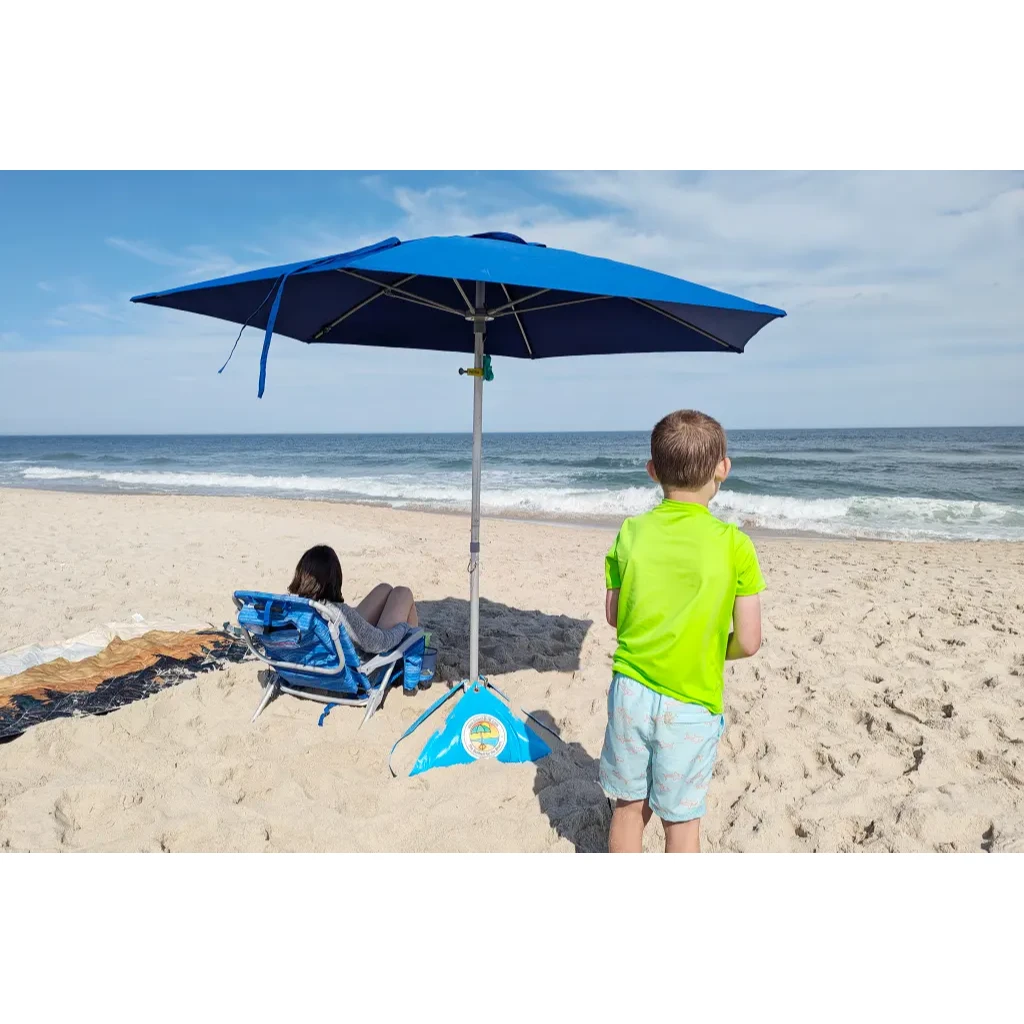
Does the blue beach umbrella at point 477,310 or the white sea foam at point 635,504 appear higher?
the blue beach umbrella at point 477,310

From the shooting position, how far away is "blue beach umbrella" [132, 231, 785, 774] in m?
2.50

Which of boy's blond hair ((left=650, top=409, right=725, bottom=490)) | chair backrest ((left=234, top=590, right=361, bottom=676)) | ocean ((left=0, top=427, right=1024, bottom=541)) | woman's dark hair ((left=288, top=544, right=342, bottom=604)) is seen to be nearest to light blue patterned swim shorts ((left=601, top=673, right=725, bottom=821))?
boy's blond hair ((left=650, top=409, right=725, bottom=490))

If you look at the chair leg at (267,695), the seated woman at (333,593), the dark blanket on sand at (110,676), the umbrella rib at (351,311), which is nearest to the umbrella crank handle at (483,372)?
the umbrella rib at (351,311)

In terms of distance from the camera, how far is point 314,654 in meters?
3.55

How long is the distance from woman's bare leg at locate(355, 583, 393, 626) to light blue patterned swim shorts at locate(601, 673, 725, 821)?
229 cm

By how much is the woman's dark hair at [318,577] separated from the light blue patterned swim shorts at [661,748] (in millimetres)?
1839

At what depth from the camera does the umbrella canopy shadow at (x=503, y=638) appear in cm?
462

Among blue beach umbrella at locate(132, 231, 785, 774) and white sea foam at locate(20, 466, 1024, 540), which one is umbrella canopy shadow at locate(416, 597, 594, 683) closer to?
blue beach umbrella at locate(132, 231, 785, 774)

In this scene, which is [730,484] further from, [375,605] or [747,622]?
[747,622]

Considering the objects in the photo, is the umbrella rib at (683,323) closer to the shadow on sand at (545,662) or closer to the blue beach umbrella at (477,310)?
the blue beach umbrella at (477,310)

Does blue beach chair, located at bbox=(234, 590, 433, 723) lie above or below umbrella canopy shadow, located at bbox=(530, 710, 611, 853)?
above

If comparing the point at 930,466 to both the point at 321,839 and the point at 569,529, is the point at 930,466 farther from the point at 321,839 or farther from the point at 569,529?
the point at 321,839

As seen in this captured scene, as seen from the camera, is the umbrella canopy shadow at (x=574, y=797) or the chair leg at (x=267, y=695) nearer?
the umbrella canopy shadow at (x=574, y=797)

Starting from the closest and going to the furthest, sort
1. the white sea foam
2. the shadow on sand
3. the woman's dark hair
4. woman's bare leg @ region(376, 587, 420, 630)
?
the shadow on sand, the woman's dark hair, woman's bare leg @ region(376, 587, 420, 630), the white sea foam
